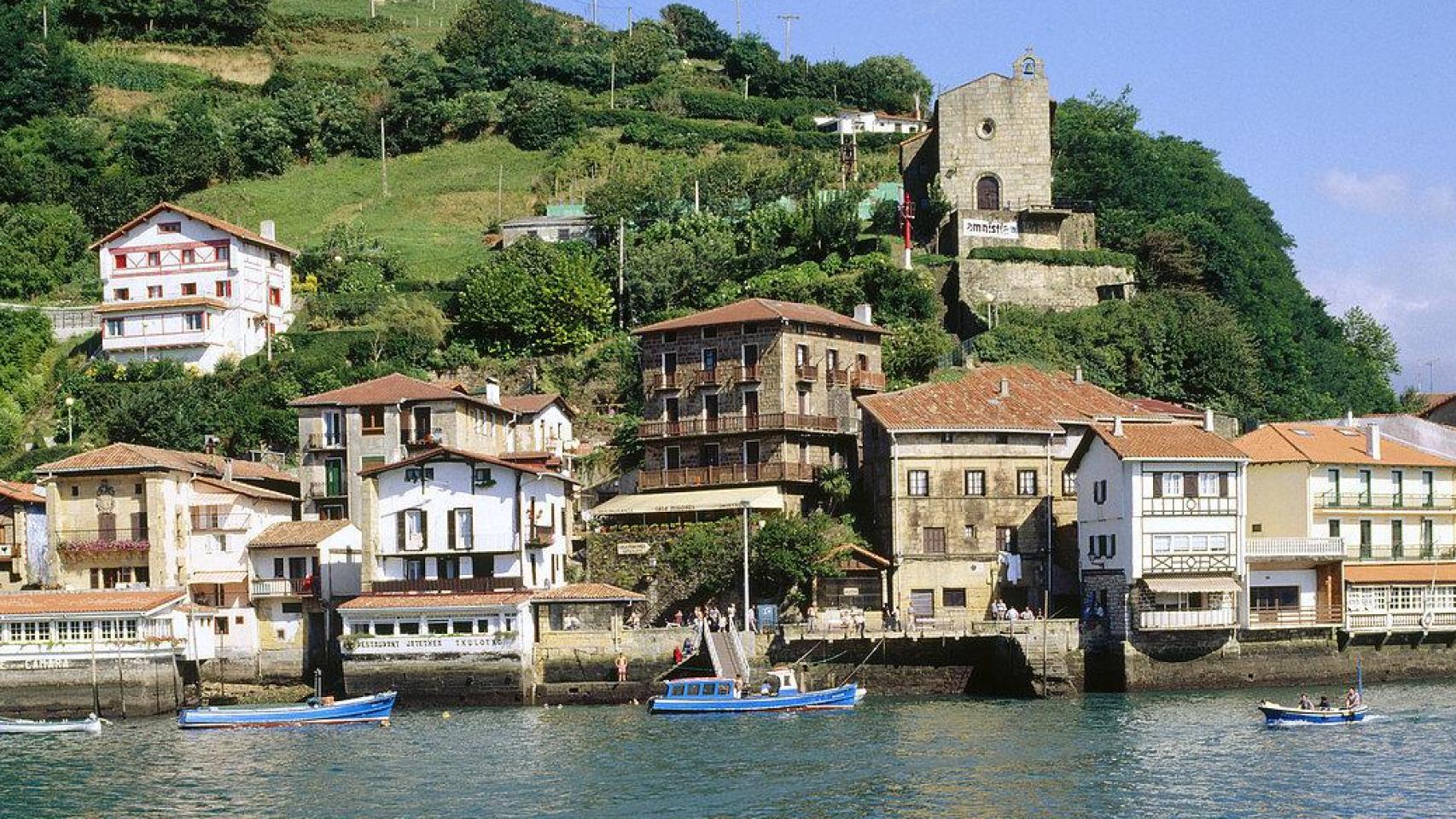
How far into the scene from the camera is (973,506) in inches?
3036

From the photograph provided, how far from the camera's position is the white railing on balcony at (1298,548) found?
72.6 metres

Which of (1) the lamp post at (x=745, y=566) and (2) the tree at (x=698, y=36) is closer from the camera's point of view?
(1) the lamp post at (x=745, y=566)

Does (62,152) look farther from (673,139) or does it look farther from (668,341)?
(668,341)

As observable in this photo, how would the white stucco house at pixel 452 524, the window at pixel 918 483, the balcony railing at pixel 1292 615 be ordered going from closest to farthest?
the balcony railing at pixel 1292 615, the white stucco house at pixel 452 524, the window at pixel 918 483

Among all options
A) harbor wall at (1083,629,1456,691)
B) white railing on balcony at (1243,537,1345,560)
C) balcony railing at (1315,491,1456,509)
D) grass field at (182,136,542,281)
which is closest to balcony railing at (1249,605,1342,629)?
harbor wall at (1083,629,1456,691)

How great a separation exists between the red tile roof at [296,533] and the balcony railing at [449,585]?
389 cm

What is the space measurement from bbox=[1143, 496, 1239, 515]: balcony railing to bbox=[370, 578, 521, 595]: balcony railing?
23851 millimetres

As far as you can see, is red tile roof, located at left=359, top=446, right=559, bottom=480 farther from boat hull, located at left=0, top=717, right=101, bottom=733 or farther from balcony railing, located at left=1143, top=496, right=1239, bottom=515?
balcony railing, located at left=1143, top=496, right=1239, bottom=515

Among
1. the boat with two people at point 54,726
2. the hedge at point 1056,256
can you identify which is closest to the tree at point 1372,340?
the hedge at point 1056,256

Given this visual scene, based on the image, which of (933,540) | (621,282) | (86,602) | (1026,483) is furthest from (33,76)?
(1026,483)

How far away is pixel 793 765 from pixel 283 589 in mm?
29477

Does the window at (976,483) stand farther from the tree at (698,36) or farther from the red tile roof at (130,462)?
the tree at (698,36)

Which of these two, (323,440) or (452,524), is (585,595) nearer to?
(452,524)

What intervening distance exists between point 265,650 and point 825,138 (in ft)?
225
